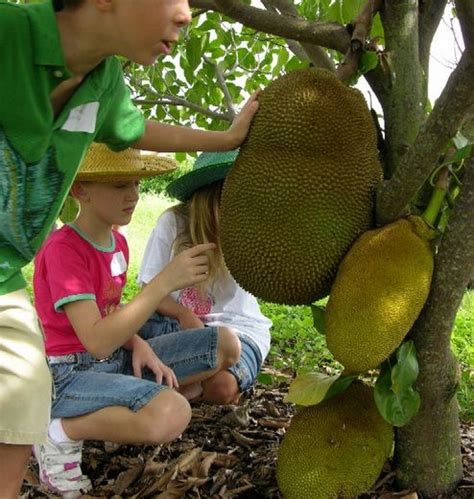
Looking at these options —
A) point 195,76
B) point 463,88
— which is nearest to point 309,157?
point 463,88

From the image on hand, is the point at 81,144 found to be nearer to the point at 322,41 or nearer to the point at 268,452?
the point at 322,41

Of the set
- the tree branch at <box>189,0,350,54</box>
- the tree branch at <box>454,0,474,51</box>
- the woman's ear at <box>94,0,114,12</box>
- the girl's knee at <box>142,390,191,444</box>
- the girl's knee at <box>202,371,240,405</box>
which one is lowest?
the girl's knee at <box>202,371,240,405</box>

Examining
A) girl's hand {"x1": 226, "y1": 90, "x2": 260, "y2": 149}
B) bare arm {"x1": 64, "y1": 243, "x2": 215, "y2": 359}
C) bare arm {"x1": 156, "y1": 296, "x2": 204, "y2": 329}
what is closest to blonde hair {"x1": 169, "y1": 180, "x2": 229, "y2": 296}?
bare arm {"x1": 156, "y1": 296, "x2": 204, "y2": 329}

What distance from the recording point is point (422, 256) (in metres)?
1.31

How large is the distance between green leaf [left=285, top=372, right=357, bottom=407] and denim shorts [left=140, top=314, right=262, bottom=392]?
663mm

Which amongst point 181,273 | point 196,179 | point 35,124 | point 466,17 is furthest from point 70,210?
point 466,17

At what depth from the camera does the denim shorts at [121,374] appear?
5.31ft

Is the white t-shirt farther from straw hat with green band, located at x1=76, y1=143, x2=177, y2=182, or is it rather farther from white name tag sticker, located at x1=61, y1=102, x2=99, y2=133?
white name tag sticker, located at x1=61, y1=102, x2=99, y2=133

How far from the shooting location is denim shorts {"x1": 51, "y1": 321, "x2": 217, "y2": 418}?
5.31 feet

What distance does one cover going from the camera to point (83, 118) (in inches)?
51.7

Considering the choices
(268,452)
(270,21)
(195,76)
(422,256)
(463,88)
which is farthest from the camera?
(195,76)

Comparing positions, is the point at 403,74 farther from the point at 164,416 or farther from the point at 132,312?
the point at 164,416

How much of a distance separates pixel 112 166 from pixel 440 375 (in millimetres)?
942

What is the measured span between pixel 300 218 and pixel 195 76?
1395mm
